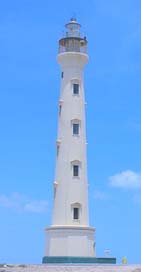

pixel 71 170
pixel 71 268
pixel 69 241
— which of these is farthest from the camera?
pixel 71 170

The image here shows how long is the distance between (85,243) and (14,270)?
618cm

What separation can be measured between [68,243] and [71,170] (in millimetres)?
4607

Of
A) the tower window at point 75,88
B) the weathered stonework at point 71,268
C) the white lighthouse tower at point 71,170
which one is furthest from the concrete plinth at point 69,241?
the tower window at point 75,88

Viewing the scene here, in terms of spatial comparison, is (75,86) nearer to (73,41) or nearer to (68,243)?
(73,41)

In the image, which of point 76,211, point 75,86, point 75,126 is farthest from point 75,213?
point 75,86

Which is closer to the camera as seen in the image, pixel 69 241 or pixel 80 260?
pixel 80 260

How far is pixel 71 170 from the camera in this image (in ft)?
116

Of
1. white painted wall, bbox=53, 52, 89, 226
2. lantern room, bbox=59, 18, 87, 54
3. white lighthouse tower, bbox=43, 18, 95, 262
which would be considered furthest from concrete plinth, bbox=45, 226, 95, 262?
lantern room, bbox=59, 18, 87, 54

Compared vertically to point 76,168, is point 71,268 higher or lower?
lower

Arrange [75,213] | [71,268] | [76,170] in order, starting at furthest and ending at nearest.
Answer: [76,170] < [75,213] < [71,268]

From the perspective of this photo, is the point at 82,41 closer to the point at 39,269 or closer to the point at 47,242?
the point at 47,242

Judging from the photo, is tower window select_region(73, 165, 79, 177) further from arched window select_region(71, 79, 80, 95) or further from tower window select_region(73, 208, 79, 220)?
arched window select_region(71, 79, 80, 95)

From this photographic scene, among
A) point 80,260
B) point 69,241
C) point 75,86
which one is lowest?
point 80,260

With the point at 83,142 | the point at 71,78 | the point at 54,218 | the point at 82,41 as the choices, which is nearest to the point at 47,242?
the point at 54,218
